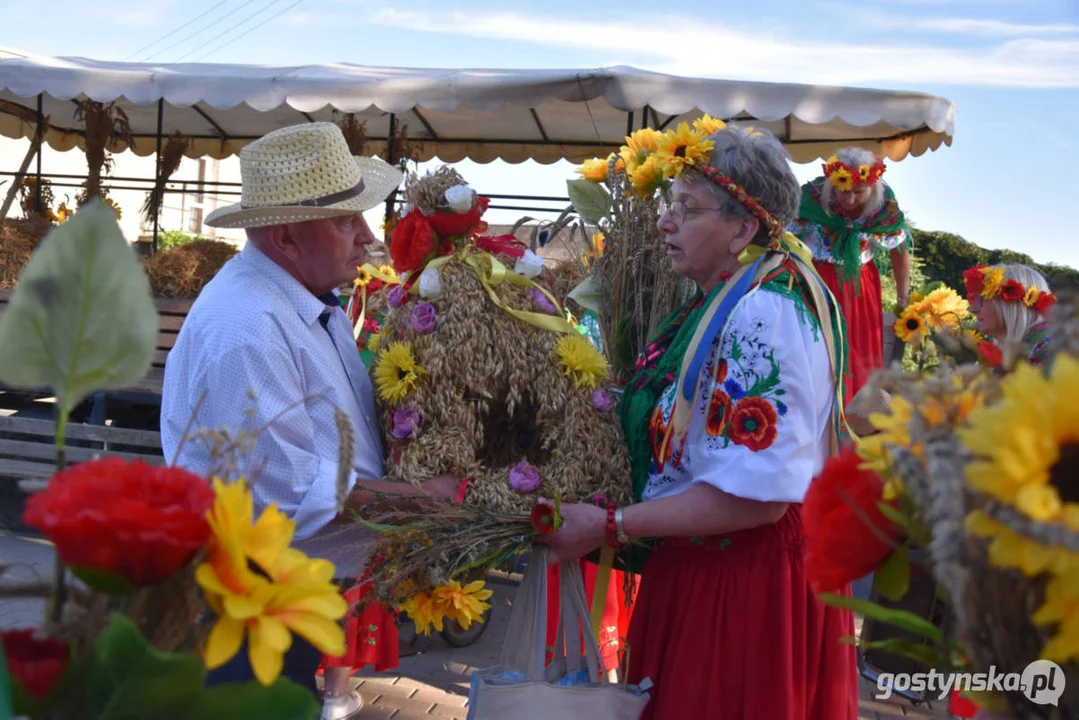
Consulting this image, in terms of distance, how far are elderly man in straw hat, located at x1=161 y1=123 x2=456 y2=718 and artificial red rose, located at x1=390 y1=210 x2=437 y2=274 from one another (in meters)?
0.11

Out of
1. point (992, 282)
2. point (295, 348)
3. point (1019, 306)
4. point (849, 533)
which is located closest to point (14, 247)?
point (295, 348)

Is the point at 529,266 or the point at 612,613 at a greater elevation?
the point at 529,266

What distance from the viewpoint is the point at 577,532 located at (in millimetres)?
1902

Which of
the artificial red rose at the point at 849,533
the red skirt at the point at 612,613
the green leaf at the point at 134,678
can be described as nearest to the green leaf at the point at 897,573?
the artificial red rose at the point at 849,533

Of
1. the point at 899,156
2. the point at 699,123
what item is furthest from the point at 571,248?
the point at 899,156

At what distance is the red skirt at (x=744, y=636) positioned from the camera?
1.97 metres

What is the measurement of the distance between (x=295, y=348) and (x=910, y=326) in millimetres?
5054

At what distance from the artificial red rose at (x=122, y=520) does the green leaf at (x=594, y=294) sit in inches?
70.3

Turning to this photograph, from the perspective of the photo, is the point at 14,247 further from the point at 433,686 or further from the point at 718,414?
the point at 718,414

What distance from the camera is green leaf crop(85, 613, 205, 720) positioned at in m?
0.68

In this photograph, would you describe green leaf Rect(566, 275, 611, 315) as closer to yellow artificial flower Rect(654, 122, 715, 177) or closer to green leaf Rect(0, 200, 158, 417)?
yellow artificial flower Rect(654, 122, 715, 177)

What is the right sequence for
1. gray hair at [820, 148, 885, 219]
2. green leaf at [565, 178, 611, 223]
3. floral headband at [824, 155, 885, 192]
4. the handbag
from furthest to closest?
gray hair at [820, 148, 885, 219]
floral headband at [824, 155, 885, 192]
green leaf at [565, 178, 611, 223]
the handbag

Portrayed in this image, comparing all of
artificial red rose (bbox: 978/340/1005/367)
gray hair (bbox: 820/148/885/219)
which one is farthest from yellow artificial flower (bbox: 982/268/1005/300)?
artificial red rose (bbox: 978/340/1005/367)

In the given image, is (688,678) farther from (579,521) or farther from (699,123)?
(699,123)
